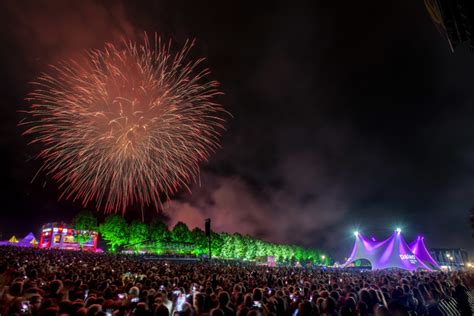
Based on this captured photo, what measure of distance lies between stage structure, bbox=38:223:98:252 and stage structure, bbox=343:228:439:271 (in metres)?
86.5

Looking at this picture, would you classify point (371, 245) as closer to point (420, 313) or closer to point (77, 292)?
point (420, 313)

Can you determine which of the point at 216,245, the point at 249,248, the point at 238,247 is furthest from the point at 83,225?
the point at 249,248

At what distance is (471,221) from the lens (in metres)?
21.4

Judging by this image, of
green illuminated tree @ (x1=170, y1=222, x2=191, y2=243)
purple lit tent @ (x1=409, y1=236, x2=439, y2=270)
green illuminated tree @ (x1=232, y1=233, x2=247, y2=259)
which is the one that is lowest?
purple lit tent @ (x1=409, y1=236, x2=439, y2=270)

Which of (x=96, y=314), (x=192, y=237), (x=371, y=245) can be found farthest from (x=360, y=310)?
(x=192, y=237)

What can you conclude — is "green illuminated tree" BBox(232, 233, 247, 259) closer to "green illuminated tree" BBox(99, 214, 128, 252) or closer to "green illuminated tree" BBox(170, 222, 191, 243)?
"green illuminated tree" BBox(170, 222, 191, 243)

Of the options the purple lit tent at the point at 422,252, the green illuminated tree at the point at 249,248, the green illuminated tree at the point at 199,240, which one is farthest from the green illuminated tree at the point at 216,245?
the purple lit tent at the point at 422,252

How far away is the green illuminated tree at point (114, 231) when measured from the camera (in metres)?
112

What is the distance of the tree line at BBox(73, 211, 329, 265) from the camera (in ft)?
366

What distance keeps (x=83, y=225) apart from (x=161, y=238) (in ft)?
95.5

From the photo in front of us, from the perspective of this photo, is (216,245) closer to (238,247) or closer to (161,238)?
(238,247)

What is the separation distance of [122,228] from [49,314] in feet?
386

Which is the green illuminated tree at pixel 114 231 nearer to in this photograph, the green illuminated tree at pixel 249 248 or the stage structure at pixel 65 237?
the stage structure at pixel 65 237

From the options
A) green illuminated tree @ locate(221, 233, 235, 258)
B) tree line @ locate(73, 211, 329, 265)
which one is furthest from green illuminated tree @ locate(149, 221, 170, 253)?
green illuminated tree @ locate(221, 233, 235, 258)
